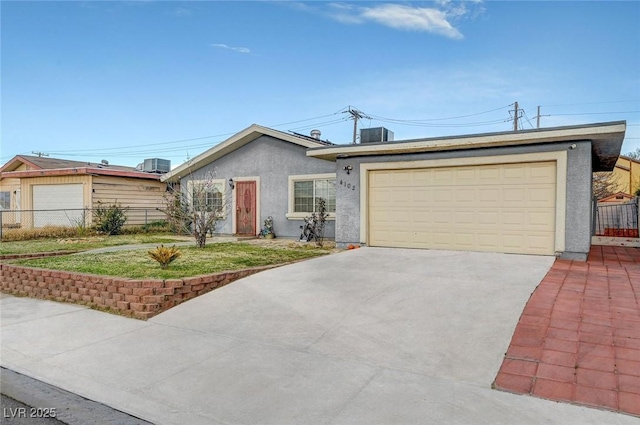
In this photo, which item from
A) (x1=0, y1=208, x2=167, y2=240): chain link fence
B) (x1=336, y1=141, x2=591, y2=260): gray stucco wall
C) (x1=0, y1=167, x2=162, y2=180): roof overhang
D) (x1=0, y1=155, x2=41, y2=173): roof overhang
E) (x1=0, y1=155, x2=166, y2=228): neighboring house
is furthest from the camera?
(x1=0, y1=155, x2=41, y2=173): roof overhang

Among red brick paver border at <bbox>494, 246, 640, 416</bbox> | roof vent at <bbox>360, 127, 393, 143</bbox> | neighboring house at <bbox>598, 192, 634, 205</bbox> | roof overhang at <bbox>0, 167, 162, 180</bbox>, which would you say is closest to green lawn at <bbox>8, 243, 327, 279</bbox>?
roof vent at <bbox>360, 127, 393, 143</bbox>

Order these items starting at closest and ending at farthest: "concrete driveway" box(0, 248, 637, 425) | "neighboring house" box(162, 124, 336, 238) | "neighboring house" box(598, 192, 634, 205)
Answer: "concrete driveway" box(0, 248, 637, 425) < "neighboring house" box(162, 124, 336, 238) < "neighboring house" box(598, 192, 634, 205)

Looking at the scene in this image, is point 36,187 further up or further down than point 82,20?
further down

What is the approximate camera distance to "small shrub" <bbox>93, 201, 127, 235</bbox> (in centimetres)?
1603

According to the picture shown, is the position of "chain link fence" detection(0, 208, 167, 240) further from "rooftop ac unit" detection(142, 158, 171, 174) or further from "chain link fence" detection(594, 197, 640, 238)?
"chain link fence" detection(594, 197, 640, 238)

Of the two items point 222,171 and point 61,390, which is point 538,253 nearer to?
point 61,390

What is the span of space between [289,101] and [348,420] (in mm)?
17747

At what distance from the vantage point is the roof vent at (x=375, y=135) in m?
12.6

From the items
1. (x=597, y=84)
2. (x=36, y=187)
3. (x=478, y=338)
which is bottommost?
(x=478, y=338)

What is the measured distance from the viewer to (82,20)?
1185 cm

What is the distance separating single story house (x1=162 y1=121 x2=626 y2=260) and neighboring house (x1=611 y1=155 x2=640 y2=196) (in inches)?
759

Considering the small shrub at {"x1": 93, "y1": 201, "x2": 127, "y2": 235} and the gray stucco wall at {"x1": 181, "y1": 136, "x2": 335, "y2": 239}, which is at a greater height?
the gray stucco wall at {"x1": 181, "y1": 136, "x2": 335, "y2": 239}

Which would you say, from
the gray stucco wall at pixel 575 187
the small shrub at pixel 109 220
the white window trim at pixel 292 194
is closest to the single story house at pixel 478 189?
the gray stucco wall at pixel 575 187

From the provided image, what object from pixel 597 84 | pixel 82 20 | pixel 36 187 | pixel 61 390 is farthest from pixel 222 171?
pixel 597 84
